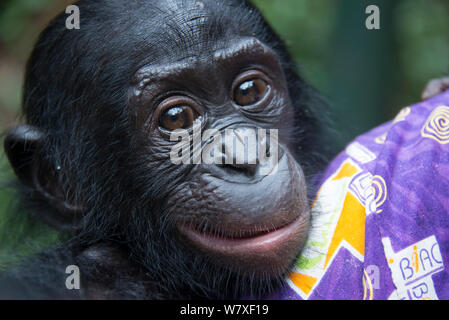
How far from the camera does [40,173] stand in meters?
2.74

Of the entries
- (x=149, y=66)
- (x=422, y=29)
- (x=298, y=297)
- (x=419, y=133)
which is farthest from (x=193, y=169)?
(x=422, y=29)

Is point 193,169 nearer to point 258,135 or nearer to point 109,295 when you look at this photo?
point 258,135

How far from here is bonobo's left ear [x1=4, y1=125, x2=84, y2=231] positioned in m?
2.68

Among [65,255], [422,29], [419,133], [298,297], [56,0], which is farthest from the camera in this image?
[56,0]

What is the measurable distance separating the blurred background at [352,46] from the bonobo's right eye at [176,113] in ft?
8.26

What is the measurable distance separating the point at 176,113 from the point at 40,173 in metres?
0.84

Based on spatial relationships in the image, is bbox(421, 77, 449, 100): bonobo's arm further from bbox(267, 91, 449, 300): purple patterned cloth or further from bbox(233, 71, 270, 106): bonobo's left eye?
bbox(233, 71, 270, 106): bonobo's left eye

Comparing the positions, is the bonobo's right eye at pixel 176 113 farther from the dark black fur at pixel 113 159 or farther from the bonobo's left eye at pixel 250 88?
the bonobo's left eye at pixel 250 88

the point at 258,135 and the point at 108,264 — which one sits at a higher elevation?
the point at 258,135

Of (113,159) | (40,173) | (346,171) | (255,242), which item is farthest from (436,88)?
(40,173)

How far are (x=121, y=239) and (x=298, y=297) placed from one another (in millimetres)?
895

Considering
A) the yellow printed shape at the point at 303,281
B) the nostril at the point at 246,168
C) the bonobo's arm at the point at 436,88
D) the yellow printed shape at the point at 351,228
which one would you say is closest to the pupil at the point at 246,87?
the nostril at the point at 246,168

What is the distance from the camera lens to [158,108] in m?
2.41

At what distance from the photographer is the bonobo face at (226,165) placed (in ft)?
7.25
